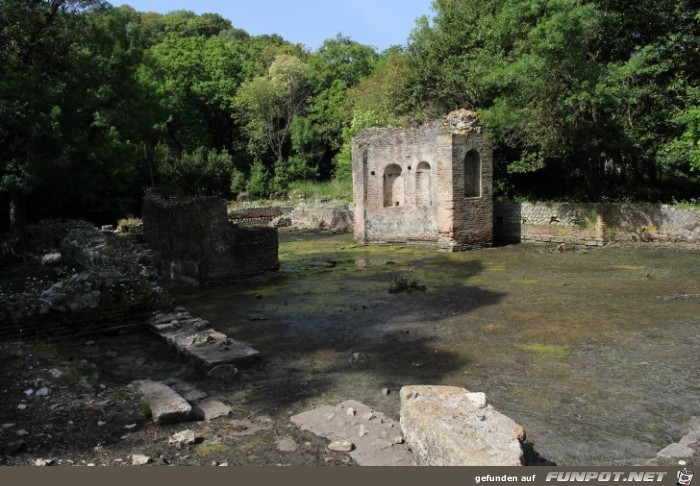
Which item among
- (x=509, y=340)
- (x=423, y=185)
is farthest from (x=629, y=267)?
(x=423, y=185)

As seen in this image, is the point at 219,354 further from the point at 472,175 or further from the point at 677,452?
the point at 472,175

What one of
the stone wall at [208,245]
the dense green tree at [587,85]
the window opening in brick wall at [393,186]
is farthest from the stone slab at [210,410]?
the window opening in brick wall at [393,186]

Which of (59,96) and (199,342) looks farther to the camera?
(59,96)

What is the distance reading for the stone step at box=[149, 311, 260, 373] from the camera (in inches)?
287

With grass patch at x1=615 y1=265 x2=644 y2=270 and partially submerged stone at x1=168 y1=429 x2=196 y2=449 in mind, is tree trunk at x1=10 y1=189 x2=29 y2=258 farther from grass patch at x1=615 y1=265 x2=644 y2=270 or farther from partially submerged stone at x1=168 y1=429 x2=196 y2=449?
grass patch at x1=615 y1=265 x2=644 y2=270

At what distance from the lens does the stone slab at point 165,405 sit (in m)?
5.51

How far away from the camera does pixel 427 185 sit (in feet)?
64.7

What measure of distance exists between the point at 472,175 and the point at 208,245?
983cm

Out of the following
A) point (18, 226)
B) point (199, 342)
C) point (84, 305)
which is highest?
point (18, 226)

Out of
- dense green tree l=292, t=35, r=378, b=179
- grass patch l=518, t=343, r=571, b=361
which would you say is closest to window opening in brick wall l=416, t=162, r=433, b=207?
grass patch l=518, t=343, r=571, b=361

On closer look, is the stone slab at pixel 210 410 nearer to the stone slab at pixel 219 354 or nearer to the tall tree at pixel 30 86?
the stone slab at pixel 219 354

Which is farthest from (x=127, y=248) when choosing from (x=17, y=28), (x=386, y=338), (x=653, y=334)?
(x=653, y=334)

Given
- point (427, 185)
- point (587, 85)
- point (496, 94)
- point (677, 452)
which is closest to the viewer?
point (677, 452)

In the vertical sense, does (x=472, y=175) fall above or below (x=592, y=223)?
above
